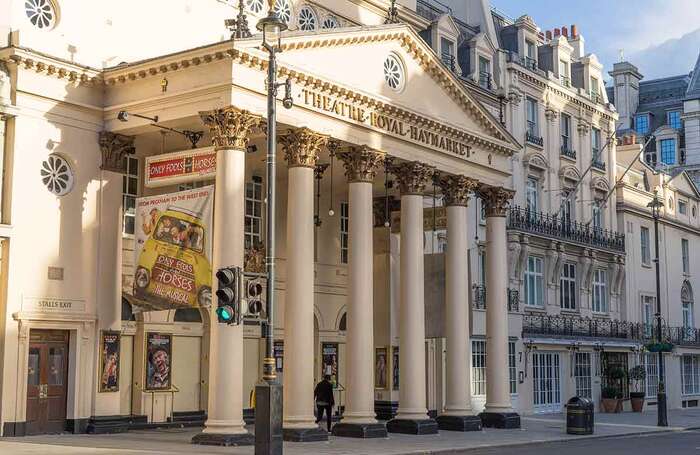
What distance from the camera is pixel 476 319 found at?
37562 mm

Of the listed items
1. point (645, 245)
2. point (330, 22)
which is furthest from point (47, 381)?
point (645, 245)


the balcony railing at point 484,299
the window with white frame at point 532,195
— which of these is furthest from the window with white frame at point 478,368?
the window with white frame at point 532,195

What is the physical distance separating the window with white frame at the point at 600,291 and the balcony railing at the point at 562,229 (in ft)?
4.46

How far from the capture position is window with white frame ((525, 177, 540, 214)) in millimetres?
42594

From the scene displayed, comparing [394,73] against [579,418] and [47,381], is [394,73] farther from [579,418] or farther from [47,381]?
[47,381]

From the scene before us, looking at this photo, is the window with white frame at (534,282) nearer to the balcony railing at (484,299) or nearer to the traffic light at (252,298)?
the balcony railing at (484,299)

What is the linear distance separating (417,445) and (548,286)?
2018cm

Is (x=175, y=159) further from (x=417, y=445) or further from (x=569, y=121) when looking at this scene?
(x=569, y=121)

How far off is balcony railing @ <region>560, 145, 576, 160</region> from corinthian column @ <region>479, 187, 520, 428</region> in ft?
43.0

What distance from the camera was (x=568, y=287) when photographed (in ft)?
147

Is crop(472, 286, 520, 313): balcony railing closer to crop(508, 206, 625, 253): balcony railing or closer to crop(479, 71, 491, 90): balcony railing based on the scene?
crop(508, 206, 625, 253): balcony railing

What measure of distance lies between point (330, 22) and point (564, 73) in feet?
58.7

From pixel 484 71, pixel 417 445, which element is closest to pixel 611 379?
pixel 484 71

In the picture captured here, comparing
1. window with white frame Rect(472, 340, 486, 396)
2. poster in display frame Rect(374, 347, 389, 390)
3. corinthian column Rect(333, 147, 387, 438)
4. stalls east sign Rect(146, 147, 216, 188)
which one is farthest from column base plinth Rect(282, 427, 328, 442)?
window with white frame Rect(472, 340, 486, 396)
